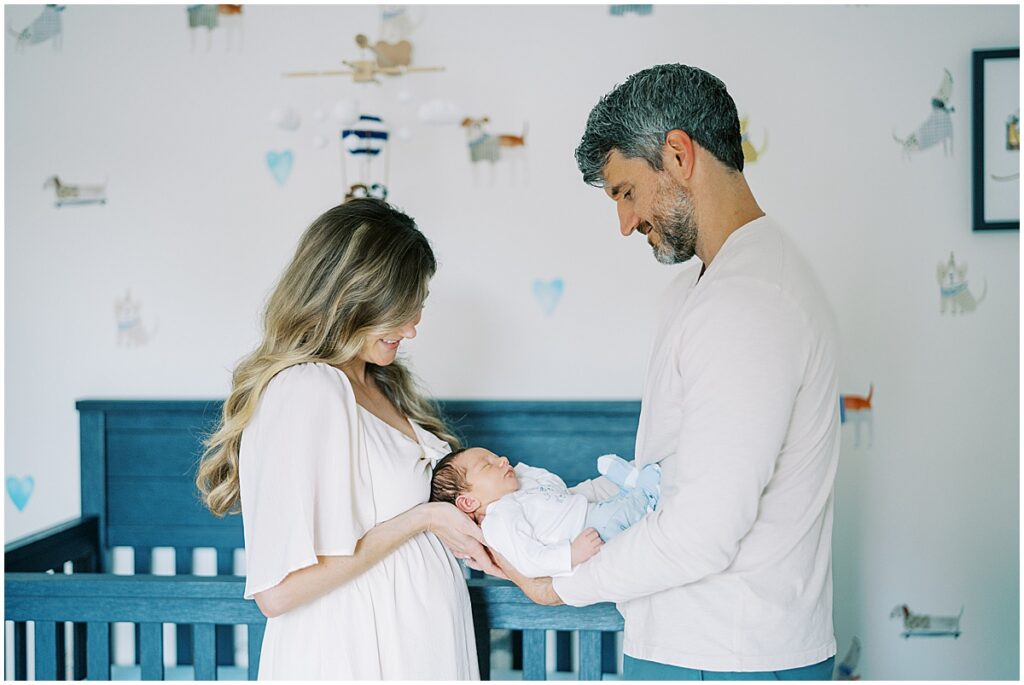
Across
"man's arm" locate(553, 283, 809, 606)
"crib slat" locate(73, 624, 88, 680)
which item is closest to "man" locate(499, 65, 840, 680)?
"man's arm" locate(553, 283, 809, 606)

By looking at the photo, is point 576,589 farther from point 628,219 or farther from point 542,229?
Answer: point 542,229

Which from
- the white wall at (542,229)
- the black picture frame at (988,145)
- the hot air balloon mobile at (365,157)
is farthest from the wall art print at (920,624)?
the hot air balloon mobile at (365,157)

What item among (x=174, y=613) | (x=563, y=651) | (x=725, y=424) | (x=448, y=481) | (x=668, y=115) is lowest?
(x=563, y=651)

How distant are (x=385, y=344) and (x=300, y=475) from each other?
11.1 inches

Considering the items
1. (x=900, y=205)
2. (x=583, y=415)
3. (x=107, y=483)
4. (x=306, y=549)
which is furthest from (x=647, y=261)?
(x=107, y=483)

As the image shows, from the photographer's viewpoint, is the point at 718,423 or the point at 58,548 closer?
the point at 718,423

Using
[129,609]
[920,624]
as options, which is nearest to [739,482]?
[129,609]

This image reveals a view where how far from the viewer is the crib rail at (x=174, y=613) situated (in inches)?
61.0

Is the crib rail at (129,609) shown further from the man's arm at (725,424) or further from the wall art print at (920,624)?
the wall art print at (920,624)

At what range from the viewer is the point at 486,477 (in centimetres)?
150

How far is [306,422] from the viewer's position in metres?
1.34

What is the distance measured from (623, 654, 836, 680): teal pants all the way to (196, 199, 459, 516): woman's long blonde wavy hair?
623mm

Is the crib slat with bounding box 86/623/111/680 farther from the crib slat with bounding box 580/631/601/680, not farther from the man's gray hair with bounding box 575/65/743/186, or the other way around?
the man's gray hair with bounding box 575/65/743/186

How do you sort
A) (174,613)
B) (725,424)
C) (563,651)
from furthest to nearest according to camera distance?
(563,651)
(174,613)
(725,424)
